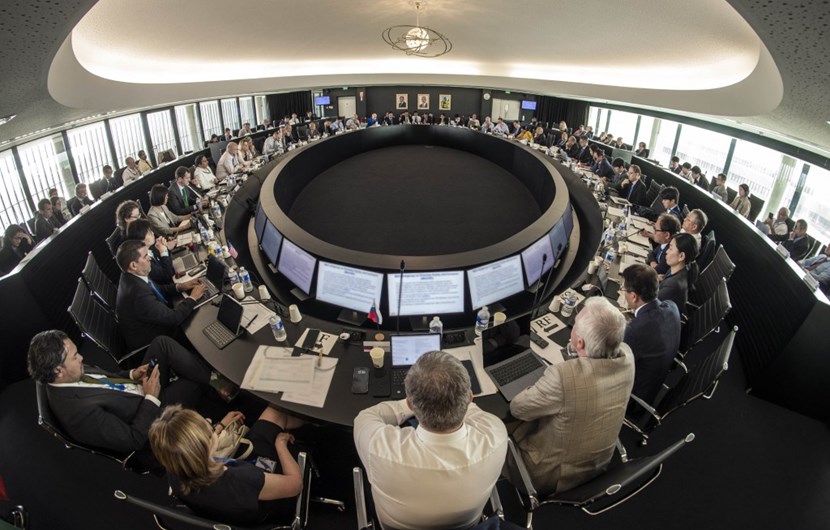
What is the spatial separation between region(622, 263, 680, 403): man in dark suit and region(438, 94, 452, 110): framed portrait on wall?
1703 cm

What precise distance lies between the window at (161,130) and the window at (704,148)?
1500cm

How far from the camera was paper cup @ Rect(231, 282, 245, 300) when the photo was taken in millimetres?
3258

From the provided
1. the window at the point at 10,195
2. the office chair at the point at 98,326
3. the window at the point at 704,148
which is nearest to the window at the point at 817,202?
the window at the point at 704,148

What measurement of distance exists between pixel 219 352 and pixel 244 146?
736cm

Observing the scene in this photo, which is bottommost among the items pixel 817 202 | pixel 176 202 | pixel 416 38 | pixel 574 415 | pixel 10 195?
pixel 10 195

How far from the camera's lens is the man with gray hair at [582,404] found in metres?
1.82

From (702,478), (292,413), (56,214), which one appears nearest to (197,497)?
(292,413)

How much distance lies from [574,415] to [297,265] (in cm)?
270

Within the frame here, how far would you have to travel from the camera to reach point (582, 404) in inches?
71.9

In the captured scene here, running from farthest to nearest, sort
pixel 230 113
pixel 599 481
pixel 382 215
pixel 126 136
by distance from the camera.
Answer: pixel 230 113 < pixel 126 136 < pixel 382 215 < pixel 599 481

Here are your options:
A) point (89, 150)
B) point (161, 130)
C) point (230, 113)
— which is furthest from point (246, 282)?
point (230, 113)

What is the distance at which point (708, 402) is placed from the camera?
10.7ft

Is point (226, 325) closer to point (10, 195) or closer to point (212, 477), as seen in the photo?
point (212, 477)

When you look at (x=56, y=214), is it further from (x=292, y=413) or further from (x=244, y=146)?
(x=292, y=413)
